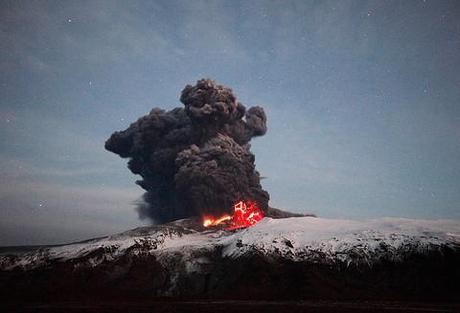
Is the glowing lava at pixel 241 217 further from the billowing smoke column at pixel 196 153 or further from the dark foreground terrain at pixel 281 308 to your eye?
the dark foreground terrain at pixel 281 308

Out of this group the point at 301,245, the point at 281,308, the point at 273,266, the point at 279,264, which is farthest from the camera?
the point at 301,245

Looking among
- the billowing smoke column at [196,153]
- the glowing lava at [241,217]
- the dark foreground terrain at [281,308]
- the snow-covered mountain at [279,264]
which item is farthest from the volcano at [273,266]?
the billowing smoke column at [196,153]

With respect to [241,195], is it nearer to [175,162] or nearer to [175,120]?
[175,162]

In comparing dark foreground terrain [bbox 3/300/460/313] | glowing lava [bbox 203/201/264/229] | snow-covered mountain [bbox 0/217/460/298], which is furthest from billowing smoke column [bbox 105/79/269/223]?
dark foreground terrain [bbox 3/300/460/313]

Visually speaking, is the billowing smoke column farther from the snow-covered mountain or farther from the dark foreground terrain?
the dark foreground terrain

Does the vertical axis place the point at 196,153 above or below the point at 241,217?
above

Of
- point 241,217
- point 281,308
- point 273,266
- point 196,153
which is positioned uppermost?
point 196,153

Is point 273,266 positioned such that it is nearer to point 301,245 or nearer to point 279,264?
point 279,264

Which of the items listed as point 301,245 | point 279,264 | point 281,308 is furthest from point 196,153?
point 281,308
